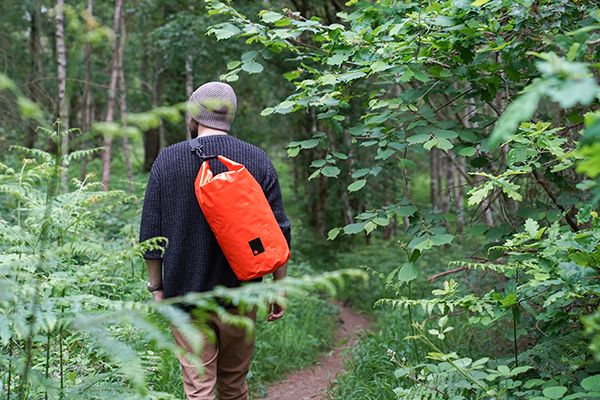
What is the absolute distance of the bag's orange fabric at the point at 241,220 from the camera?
3.06 meters

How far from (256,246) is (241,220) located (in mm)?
160

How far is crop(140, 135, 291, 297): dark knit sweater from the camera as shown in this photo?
10.7 ft

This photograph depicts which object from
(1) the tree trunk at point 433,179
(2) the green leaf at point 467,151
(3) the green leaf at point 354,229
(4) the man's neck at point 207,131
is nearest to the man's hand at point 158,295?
(4) the man's neck at point 207,131

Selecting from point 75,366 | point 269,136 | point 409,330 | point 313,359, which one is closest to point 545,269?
point 75,366

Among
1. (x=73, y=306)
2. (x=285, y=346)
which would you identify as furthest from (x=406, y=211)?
(x=285, y=346)

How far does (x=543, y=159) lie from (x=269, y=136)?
546 inches

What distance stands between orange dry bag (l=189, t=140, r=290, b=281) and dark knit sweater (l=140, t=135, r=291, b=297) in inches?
5.1

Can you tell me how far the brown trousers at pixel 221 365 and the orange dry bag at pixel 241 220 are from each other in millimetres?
413

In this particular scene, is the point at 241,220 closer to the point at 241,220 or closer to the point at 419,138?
the point at 241,220

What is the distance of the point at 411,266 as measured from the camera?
368 cm

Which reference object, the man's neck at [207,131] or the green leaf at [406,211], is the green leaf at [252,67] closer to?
the man's neck at [207,131]

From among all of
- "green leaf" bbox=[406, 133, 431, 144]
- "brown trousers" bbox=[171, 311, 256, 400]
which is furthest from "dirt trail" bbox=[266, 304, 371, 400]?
"green leaf" bbox=[406, 133, 431, 144]

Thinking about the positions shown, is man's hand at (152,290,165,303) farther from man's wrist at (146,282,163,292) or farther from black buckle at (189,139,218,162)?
black buckle at (189,139,218,162)

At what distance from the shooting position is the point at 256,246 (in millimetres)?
3104
